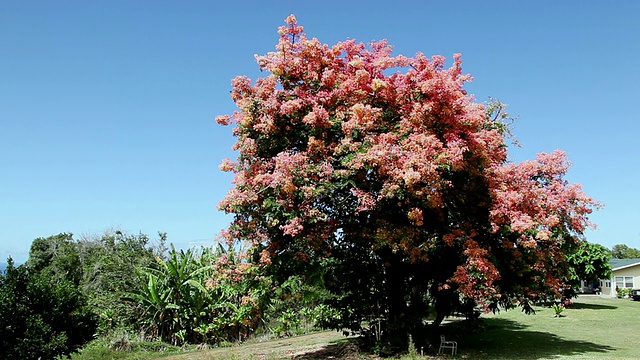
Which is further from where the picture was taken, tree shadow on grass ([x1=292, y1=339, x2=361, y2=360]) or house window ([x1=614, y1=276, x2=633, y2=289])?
house window ([x1=614, y1=276, x2=633, y2=289])

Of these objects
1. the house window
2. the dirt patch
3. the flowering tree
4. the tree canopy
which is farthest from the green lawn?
the tree canopy

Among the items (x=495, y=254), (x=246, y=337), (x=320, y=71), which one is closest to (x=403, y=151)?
(x=320, y=71)

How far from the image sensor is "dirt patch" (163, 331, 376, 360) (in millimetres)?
12258

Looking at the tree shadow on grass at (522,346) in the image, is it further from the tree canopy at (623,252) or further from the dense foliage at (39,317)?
the tree canopy at (623,252)

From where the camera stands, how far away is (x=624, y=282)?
46.7 m

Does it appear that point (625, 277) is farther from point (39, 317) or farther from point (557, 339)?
point (39, 317)

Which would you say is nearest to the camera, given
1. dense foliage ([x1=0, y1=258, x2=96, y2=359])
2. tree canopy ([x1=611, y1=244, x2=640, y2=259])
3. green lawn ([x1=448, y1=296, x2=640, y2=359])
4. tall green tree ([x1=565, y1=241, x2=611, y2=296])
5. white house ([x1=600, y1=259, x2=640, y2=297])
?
dense foliage ([x1=0, y1=258, x2=96, y2=359])

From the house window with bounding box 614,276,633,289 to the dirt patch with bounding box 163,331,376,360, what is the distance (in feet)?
138

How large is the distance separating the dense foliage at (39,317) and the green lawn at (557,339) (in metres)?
8.89

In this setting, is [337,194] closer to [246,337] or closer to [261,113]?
[261,113]

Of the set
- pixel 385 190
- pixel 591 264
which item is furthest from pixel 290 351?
pixel 591 264

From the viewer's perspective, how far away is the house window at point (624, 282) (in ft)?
152

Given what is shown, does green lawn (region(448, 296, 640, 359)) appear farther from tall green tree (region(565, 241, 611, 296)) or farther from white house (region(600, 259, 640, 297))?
white house (region(600, 259, 640, 297))

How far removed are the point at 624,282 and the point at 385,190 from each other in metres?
46.9
